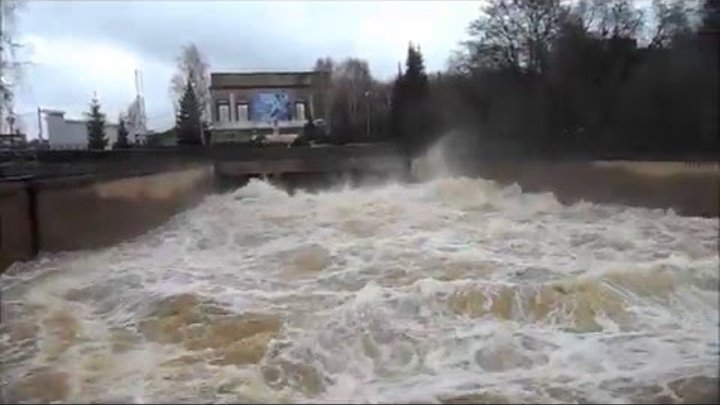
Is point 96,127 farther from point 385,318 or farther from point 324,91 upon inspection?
point 385,318

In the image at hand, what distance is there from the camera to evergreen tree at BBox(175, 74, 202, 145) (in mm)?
53375

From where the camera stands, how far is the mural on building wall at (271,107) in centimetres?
6200

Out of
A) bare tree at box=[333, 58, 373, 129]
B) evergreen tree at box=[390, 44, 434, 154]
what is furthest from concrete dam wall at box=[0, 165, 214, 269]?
bare tree at box=[333, 58, 373, 129]

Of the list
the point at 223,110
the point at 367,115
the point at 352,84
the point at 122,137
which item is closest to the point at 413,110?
the point at 367,115

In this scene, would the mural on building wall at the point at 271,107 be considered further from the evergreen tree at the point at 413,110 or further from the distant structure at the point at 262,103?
the evergreen tree at the point at 413,110

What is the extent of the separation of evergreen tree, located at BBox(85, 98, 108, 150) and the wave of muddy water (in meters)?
37.6

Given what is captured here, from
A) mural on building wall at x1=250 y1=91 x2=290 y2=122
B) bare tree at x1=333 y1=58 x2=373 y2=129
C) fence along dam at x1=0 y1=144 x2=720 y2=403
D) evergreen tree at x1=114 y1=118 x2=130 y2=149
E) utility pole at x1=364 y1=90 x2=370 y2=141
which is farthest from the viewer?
mural on building wall at x1=250 y1=91 x2=290 y2=122

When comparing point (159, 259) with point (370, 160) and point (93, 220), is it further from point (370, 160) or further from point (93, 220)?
point (370, 160)

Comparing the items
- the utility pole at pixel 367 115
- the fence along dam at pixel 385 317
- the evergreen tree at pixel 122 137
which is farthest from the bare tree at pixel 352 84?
the fence along dam at pixel 385 317

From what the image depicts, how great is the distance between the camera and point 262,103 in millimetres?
63250

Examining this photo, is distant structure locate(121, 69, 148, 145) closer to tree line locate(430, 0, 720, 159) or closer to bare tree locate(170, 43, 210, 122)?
bare tree locate(170, 43, 210, 122)

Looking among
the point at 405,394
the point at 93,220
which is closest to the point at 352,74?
the point at 93,220

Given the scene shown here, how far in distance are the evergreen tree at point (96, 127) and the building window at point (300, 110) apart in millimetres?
13413

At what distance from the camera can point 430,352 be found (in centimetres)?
847
